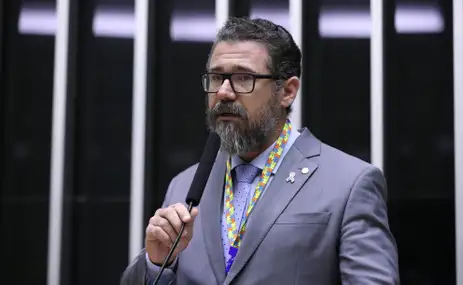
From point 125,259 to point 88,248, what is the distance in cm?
19

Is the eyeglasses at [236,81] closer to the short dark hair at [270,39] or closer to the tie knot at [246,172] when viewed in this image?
the short dark hair at [270,39]

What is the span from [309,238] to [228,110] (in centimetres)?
39

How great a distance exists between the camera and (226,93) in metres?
1.53

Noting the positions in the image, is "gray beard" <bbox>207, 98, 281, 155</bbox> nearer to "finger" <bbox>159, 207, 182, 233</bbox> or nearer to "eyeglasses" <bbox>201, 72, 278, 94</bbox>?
"eyeglasses" <bbox>201, 72, 278, 94</bbox>

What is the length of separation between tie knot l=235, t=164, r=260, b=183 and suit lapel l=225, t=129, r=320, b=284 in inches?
3.4

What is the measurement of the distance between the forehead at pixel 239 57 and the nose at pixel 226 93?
0.15 feet

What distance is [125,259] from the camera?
2.86 m

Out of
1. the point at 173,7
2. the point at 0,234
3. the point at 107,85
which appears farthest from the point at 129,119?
the point at 0,234

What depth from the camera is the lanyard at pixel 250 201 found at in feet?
4.94

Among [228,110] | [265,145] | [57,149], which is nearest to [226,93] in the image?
[228,110]

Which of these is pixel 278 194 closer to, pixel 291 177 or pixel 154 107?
pixel 291 177

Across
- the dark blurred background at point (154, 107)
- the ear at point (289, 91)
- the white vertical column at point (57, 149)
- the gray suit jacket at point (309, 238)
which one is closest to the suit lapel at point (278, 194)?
the gray suit jacket at point (309, 238)

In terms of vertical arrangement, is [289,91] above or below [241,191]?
above

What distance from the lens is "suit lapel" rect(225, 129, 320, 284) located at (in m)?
1.46
